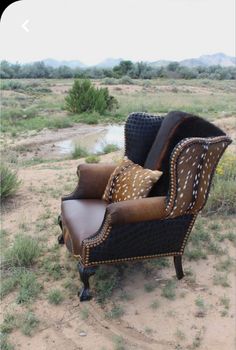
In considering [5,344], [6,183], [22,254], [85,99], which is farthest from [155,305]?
[85,99]

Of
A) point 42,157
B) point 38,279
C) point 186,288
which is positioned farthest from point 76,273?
point 42,157

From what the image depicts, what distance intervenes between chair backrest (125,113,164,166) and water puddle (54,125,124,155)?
20.1 ft

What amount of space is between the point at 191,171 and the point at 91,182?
1186 mm

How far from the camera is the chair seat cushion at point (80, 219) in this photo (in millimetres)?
3658

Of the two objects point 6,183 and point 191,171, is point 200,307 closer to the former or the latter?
point 191,171

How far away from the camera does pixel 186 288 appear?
385 cm

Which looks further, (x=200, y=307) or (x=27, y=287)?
(x=27, y=287)

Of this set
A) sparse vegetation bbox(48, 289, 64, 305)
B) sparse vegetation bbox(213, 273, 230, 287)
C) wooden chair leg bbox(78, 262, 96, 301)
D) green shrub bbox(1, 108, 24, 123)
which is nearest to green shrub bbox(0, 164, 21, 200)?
sparse vegetation bbox(48, 289, 64, 305)

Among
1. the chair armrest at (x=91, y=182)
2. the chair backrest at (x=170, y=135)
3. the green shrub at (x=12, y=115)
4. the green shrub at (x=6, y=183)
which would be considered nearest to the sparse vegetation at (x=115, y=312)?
the chair backrest at (x=170, y=135)

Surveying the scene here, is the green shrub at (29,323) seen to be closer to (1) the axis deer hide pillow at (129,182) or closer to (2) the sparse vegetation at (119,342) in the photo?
(2) the sparse vegetation at (119,342)

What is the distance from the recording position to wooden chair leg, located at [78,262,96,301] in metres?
3.60

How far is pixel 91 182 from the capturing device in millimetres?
4410

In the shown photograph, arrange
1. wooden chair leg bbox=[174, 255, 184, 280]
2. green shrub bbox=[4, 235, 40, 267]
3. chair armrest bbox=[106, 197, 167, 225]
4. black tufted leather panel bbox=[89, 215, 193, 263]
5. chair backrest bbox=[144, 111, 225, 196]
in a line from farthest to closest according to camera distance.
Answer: green shrub bbox=[4, 235, 40, 267] → wooden chair leg bbox=[174, 255, 184, 280] → chair backrest bbox=[144, 111, 225, 196] → black tufted leather panel bbox=[89, 215, 193, 263] → chair armrest bbox=[106, 197, 167, 225]

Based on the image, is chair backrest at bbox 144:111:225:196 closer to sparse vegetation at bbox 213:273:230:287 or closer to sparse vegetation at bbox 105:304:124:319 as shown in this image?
sparse vegetation at bbox 213:273:230:287
